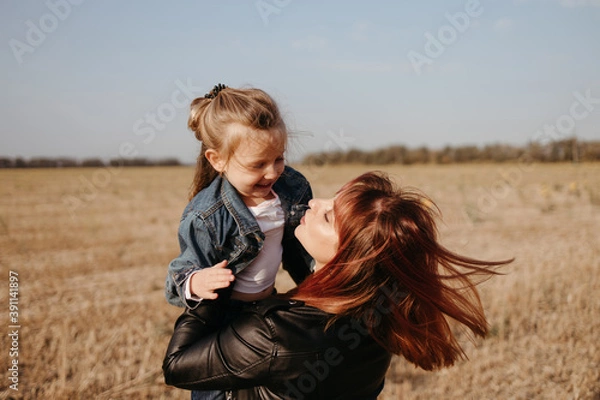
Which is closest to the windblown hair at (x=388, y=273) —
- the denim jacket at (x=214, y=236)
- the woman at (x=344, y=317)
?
the woman at (x=344, y=317)

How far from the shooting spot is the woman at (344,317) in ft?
5.55

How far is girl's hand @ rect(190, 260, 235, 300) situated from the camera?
6.06 feet

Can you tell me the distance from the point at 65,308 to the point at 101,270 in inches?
80.5

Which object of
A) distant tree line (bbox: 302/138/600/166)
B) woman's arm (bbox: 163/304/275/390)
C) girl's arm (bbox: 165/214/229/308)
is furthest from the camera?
distant tree line (bbox: 302/138/600/166)

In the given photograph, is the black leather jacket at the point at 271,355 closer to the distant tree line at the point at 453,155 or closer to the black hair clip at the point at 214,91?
the black hair clip at the point at 214,91

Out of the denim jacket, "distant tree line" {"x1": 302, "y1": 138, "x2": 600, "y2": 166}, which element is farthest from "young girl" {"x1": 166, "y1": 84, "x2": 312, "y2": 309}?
"distant tree line" {"x1": 302, "y1": 138, "x2": 600, "y2": 166}

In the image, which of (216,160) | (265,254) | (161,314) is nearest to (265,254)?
(265,254)

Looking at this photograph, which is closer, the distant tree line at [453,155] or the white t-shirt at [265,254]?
the white t-shirt at [265,254]

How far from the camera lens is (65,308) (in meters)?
5.38

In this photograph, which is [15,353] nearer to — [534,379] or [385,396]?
[385,396]

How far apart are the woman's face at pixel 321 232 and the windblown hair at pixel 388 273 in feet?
0.22

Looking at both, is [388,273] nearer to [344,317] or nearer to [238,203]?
[344,317]

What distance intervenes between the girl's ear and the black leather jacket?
2.60 feet

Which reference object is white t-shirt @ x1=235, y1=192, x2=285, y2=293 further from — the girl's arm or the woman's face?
the woman's face
